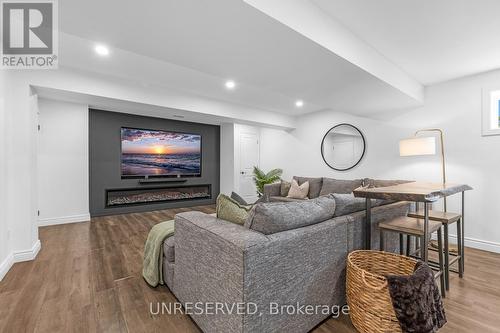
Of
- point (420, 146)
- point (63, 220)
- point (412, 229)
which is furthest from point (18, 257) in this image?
point (420, 146)

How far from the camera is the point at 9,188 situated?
99.1 inches

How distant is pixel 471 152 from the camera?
10.5 ft

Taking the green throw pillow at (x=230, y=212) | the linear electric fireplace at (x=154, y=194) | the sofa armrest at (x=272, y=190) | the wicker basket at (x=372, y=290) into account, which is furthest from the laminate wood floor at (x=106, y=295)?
the sofa armrest at (x=272, y=190)

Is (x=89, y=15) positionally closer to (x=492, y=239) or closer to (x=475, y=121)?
(x=475, y=121)

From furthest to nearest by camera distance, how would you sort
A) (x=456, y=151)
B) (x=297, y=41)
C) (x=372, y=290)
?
(x=456, y=151)
(x=297, y=41)
(x=372, y=290)

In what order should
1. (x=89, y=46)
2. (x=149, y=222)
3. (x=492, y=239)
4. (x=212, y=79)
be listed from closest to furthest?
(x=89, y=46)
(x=492, y=239)
(x=212, y=79)
(x=149, y=222)

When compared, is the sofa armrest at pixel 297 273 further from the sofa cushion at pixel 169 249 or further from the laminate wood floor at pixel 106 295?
the sofa cushion at pixel 169 249

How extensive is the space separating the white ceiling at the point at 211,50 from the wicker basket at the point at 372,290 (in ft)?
5.73

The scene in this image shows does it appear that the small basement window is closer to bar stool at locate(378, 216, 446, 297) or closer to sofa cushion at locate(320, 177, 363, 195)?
sofa cushion at locate(320, 177, 363, 195)

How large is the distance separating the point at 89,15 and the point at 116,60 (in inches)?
50.0

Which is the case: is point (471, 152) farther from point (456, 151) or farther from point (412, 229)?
point (412, 229)

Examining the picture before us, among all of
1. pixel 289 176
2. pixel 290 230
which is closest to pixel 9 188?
pixel 290 230

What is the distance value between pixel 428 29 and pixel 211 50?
2050 mm

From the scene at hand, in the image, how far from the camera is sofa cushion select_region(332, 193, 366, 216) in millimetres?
1838
